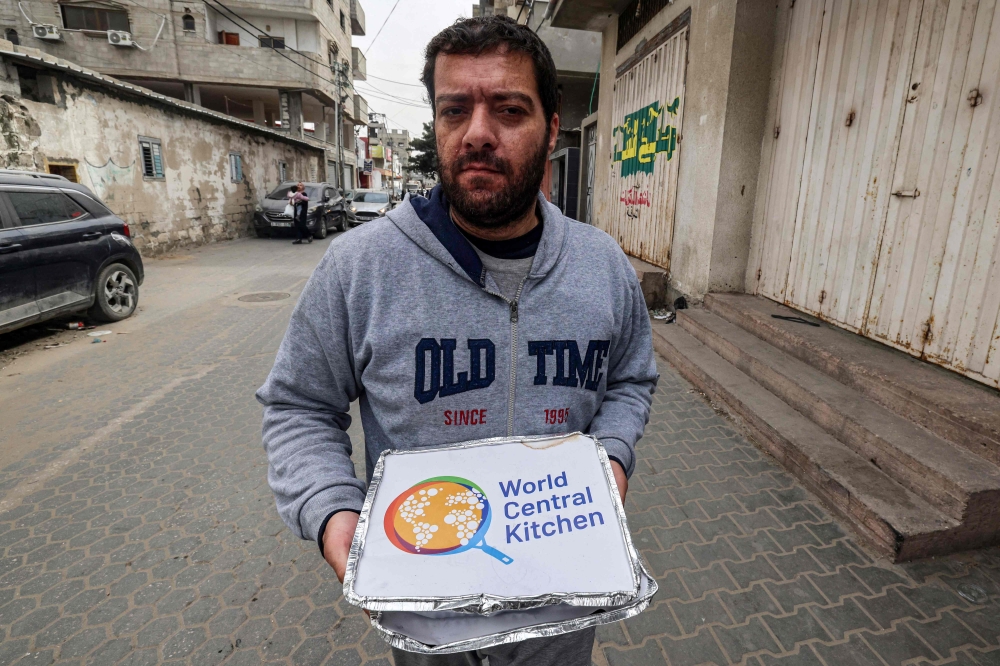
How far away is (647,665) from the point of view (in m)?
2.11

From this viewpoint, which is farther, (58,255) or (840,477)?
(58,255)

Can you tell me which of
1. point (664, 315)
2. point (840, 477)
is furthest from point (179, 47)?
point (840, 477)

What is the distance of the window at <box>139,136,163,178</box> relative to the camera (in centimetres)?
1271

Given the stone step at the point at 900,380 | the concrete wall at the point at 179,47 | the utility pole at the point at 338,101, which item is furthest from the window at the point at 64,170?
the utility pole at the point at 338,101

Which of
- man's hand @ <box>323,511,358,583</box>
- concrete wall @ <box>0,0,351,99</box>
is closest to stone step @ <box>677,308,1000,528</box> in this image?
man's hand @ <box>323,511,358,583</box>

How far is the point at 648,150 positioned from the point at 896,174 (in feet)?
14.1

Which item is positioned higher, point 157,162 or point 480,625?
point 157,162

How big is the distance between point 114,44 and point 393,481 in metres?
32.6

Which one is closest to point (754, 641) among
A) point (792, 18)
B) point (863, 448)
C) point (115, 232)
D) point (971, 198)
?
point (863, 448)

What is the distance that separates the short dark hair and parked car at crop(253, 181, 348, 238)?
1636 centimetres

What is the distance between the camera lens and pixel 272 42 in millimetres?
27891

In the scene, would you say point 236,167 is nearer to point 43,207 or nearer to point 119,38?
point 43,207

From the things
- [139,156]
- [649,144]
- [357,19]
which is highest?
[357,19]

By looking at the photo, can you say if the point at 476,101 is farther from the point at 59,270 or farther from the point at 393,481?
the point at 59,270
